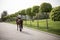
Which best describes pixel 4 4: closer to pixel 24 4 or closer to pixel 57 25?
pixel 24 4

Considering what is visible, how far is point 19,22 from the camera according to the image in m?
8.84

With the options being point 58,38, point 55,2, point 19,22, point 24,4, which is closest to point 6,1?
point 24,4

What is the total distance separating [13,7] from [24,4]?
35 centimetres

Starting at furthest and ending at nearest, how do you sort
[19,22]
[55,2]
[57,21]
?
[19,22] → [57,21] → [55,2]

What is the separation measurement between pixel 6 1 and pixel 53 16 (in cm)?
153

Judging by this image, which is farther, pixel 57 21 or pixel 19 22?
pixel 19 22

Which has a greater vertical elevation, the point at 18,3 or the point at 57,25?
the point at 18,3

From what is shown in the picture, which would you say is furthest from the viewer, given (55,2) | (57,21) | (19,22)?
(19,22)

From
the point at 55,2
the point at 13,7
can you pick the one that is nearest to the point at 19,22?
the point at 13,7

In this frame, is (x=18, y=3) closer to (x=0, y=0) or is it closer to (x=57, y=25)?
(x=0, y=0)

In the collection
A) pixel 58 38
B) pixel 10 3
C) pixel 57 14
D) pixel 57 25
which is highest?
pixel 10 3

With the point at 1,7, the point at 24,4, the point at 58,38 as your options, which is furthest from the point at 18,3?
the point at 58,38

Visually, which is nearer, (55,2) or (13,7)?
(55,2)

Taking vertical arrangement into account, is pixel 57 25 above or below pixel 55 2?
below
